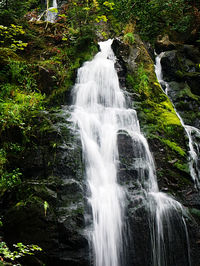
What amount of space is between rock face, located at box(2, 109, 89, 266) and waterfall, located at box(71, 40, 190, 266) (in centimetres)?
30

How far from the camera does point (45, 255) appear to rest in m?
3.70

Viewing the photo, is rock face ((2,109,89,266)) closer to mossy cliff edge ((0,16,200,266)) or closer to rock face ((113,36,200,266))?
mossy cliff edge ((0,16,200,266))

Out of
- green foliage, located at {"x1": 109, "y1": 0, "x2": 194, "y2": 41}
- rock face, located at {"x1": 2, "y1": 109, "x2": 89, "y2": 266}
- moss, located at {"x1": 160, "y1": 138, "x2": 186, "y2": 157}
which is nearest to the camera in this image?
rock face, located at {"x1": 2, "y1": 109, "x2": 89, "y2": 266}

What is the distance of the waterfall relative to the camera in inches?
167

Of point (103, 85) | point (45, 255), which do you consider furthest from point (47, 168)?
point (103, 85)

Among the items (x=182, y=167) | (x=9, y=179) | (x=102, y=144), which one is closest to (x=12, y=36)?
(x=102, y=144)

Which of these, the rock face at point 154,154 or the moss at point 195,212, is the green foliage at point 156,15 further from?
the moss at point 195,212

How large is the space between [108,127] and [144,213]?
2.55 metres

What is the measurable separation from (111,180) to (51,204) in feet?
5.20

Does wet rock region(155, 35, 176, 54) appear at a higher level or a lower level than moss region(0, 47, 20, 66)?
higher

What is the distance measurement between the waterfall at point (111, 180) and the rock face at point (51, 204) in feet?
0.97

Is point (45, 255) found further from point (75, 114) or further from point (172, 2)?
point (172, 2)

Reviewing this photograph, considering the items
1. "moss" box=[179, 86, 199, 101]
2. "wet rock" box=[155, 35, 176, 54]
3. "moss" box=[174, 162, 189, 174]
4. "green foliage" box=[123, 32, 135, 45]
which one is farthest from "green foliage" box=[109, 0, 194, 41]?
"moss" box=[174, 162, 189, 174]

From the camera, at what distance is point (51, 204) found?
4082mm
